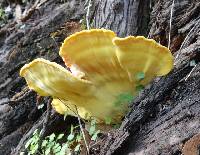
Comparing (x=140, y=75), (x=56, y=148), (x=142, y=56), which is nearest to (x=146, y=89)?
(x=140, y=75)

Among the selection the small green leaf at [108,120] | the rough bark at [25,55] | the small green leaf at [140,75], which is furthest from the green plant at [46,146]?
the small green leaf at [140,75]

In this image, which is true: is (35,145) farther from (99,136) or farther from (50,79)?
(50,79)

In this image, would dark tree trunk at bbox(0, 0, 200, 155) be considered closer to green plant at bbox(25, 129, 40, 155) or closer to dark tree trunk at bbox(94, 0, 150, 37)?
dark tree trunk at bbox(94, 0, 150, 37)

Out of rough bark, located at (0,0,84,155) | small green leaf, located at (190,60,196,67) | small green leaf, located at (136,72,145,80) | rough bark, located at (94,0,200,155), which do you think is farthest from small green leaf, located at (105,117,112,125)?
rough bark, located at (0,0,84,155)

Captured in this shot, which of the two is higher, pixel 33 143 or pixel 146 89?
pixel 146 89

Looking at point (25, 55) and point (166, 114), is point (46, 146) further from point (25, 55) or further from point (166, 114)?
point (25, 55)

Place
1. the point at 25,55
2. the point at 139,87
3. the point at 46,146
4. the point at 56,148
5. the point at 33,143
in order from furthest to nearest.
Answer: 1. the point at 25,55
2. the point at 33,143
3. the point at 46,146
4. the point at 56,148
5. the point at 139,87
